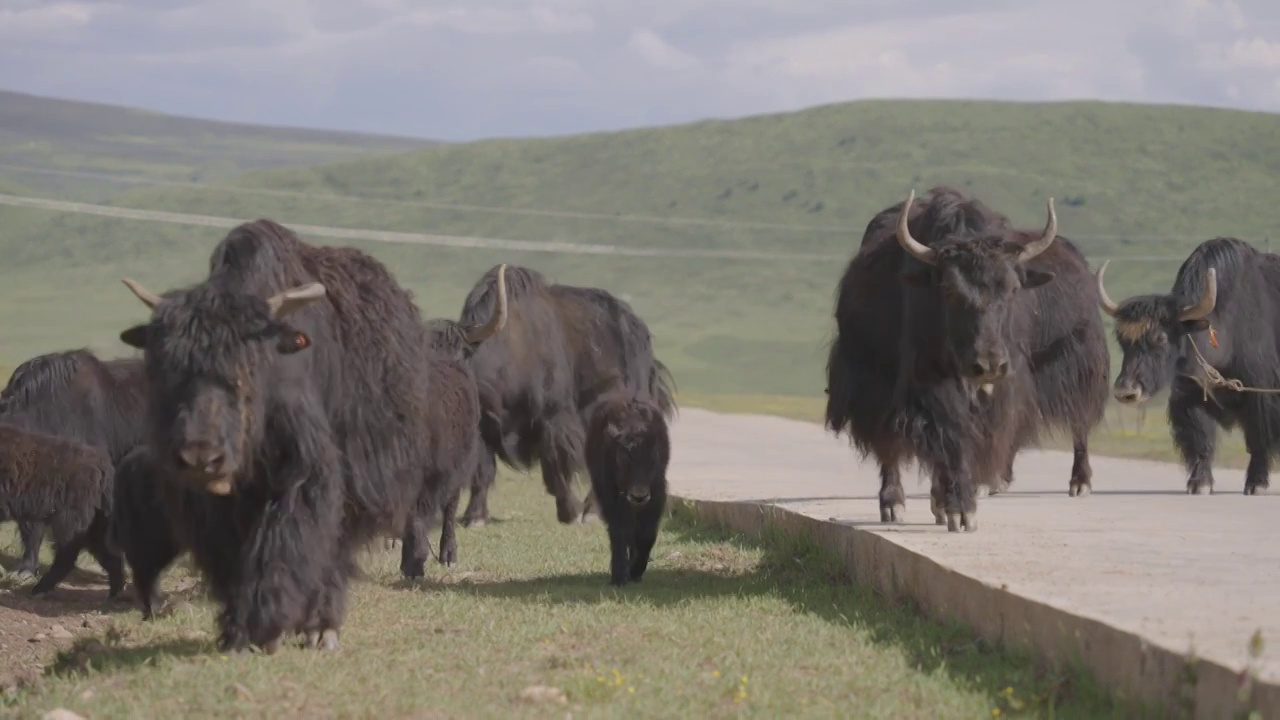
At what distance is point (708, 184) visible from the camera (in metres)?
97.1

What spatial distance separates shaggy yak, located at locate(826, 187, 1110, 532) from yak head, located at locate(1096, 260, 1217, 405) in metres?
2.53

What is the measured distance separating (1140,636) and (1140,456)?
49.1ft

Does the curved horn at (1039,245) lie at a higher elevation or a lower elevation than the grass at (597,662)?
higher

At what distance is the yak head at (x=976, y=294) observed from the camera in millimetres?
8047

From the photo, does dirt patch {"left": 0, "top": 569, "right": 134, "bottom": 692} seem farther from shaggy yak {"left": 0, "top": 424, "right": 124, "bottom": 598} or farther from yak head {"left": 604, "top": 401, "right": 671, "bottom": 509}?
yak head {"left": 604, "top": 401, "right": 671, "bottom": 509}

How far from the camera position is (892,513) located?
912cm

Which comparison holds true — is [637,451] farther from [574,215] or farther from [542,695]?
[574,215]

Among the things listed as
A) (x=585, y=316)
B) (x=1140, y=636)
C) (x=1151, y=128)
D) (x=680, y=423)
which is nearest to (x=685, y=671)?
(x=1140, y=636)

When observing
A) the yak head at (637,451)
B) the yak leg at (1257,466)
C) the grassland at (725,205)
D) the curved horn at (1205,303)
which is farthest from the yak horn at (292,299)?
Result: the grassland at (725,205)

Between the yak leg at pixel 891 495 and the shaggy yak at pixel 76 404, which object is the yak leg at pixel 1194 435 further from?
the shaggy yak at pixel 76 404

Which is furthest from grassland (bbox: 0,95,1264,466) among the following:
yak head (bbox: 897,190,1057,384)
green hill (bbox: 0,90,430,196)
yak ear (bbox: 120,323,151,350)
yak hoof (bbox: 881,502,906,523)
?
yak ear (bbox: 120,323,151,350)

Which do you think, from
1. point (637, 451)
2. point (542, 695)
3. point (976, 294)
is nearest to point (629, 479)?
point (637, 451)

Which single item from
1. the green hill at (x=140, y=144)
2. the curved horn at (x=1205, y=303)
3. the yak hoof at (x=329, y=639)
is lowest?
the yak hoof at (x=329, y=639)

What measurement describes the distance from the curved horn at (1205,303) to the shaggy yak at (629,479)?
4.42 meters
